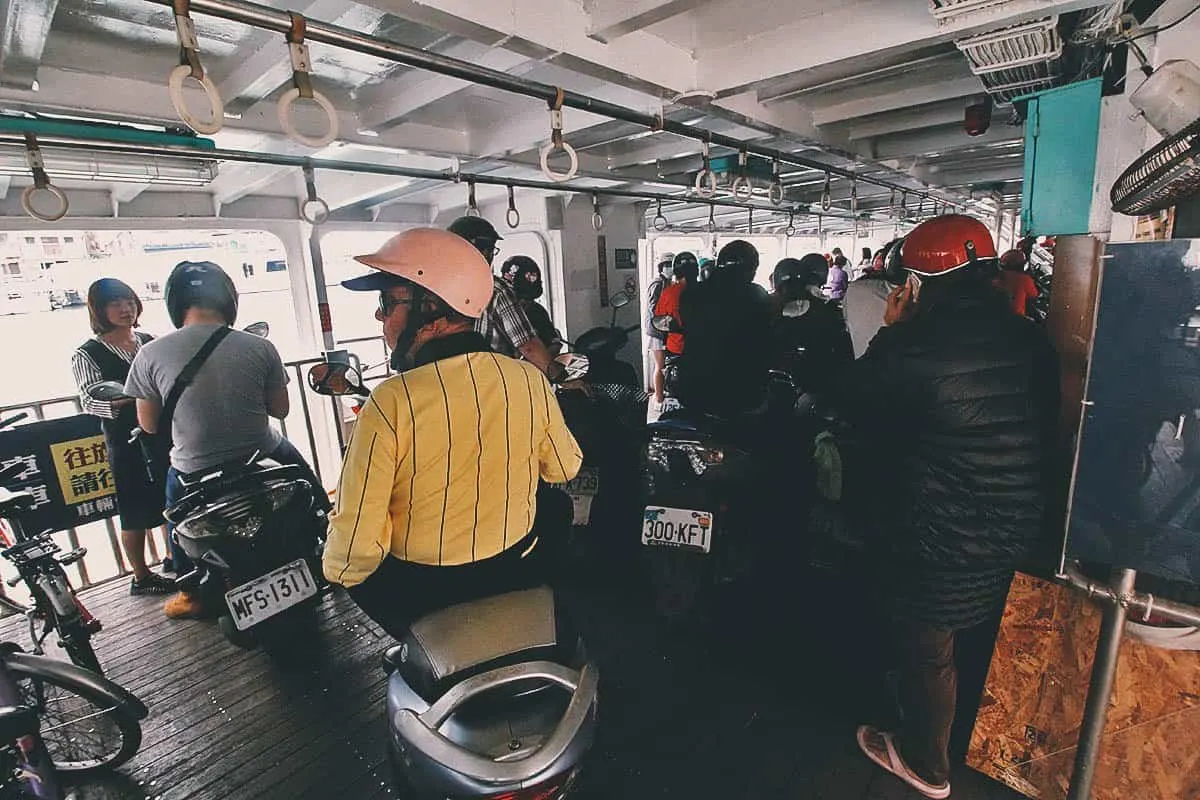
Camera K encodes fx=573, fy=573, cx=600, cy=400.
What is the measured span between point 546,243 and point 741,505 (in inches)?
167

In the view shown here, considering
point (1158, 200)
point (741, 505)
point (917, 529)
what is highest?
point (1158, 200)

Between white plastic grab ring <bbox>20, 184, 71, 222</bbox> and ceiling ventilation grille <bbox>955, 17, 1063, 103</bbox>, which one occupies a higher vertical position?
ceiling ventilation grille <bbox>955, 17, 1063, 103</bbox>

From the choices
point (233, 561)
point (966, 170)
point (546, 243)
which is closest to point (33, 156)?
point (233, 561)

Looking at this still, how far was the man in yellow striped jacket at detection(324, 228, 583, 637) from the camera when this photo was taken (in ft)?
4.72

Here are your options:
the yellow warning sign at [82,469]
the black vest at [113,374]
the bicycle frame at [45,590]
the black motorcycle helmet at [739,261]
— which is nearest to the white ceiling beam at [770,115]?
the black motorcycle helmet at [739,261]

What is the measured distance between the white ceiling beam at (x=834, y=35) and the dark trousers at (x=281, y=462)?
2776 millimetres

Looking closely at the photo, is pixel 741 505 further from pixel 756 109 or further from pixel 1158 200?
pixel 756 109

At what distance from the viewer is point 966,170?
6.91 metres

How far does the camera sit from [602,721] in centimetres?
241

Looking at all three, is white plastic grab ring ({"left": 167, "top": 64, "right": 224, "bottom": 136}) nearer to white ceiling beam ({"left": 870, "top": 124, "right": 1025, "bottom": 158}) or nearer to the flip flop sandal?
the flip flop sandal

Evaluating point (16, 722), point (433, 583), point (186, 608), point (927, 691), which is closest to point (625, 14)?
point (433, 583)

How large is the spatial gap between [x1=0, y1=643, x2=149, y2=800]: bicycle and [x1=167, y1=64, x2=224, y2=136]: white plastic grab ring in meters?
1.57

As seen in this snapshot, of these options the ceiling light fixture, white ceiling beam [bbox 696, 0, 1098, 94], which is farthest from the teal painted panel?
the ceiling light fixture

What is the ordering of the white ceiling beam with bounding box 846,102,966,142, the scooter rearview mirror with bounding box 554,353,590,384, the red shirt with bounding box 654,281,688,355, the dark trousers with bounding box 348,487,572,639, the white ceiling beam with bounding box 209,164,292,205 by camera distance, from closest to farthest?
the dark trousers with bounding box 348,487,572,639 → the scooter rearview mirror with bounding box 554,353,590,384 → the white ceiling beam with bounding box 846,102,966,142 → the white ceiling beam with bounding box 209,164,292,205 → the red shirt with bounding box 654,281,688,355
